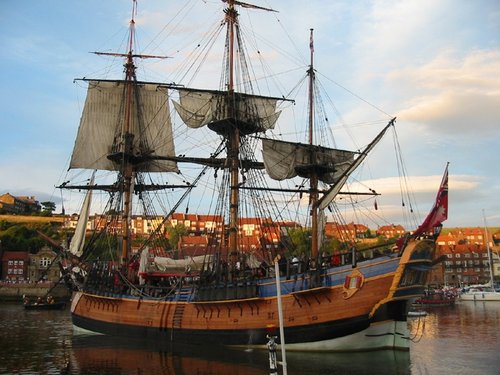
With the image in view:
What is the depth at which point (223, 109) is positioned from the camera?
36.1 m

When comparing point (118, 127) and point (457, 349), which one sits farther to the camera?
point (118, 127)

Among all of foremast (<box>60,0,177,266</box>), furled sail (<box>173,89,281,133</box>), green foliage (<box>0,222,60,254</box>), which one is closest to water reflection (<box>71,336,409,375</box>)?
furled sail (<box>173,89,281,133</box>)

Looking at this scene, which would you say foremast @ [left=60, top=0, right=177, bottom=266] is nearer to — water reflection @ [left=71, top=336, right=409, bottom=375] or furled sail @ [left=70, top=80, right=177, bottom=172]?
furled sail @ [left=70, top=80, right=177, bottom=172]

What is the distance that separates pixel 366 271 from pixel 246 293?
250 inches

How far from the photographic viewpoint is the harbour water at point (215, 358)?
21.8 metres

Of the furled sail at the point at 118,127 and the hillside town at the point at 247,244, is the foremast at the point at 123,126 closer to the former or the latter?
the furled sail at the point at 118,127

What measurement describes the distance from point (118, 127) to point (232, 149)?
16.9 metres

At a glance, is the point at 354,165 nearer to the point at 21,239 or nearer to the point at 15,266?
the point at 15,266

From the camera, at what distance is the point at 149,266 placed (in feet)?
116

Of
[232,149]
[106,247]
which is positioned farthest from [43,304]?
[232,149]

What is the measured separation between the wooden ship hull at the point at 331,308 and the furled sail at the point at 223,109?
13136 mm

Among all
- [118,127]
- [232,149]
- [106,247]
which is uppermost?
[118,127]

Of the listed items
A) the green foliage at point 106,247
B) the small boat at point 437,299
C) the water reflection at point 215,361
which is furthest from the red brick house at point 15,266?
the water reflection at point 215,361

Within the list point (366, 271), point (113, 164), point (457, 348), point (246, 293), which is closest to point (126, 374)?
point (246, 293)
